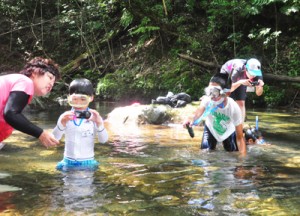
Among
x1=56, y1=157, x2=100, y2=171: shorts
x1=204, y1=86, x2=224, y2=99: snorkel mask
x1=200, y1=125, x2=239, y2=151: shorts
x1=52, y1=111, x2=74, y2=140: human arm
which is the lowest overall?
x1=56, y1=157, x2=100, y2=171: shorts

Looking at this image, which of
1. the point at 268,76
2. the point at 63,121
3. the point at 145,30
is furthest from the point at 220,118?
the point at 145,30

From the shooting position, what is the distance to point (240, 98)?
647 cm

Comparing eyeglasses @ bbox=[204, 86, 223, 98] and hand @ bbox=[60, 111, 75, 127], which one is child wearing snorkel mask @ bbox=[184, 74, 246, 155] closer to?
eyeglasses @ bbox=[204, 86, 223, 98]

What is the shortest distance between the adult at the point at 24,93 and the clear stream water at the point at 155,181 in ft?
1.88

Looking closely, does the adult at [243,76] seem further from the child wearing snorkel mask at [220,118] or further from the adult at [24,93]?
the adult at [24,93]

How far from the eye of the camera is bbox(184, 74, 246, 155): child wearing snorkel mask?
5062mm

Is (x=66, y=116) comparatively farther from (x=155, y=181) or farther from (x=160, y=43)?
(x=160, y=43)

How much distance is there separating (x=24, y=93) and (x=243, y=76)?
406cm

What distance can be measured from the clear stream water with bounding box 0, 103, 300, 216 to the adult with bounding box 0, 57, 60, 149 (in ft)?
1.88

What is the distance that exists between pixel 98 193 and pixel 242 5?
11.2 meters

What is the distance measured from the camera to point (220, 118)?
5258 mm

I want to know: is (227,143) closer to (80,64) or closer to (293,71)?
(293,71)

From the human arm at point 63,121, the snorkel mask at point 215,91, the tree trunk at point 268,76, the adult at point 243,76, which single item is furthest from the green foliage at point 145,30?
the human arm at point 63,121

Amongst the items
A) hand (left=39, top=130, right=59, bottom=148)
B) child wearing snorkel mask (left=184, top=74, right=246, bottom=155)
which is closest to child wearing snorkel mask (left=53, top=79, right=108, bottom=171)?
hand (left=39, top=130, right=59, bottom=148)
